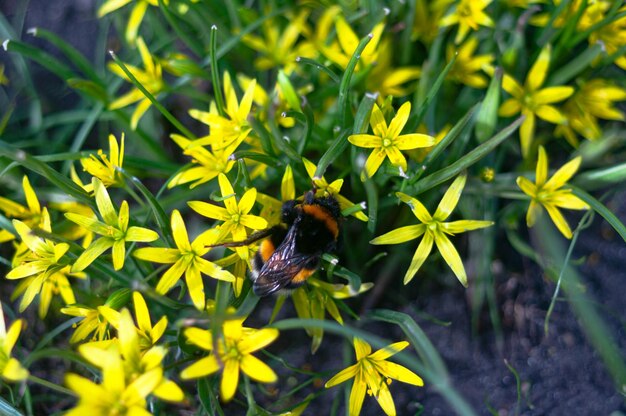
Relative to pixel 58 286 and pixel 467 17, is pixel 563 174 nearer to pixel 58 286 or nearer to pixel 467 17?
pixel 467 17

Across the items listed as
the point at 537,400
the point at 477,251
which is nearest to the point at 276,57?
the point at 477,251

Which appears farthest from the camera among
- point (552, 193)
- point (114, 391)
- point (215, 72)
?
point (552, 193)

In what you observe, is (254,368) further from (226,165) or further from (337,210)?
(226,165)

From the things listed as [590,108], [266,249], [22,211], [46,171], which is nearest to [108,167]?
[46,171]

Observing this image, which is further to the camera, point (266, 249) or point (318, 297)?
point (318, 297)

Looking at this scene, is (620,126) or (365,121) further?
(620,126)

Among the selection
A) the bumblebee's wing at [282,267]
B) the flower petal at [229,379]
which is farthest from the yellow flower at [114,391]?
the bumblebee's wing at [282,267]
